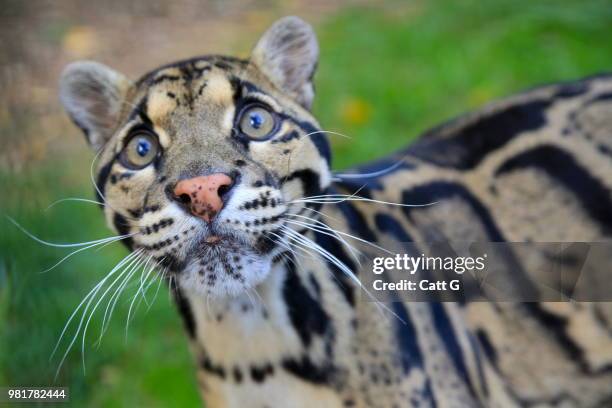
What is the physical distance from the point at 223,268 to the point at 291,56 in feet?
1.69

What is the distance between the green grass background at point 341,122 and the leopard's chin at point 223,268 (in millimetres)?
→ 754

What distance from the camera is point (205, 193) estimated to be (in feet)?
4.48

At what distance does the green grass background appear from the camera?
215 centimetres

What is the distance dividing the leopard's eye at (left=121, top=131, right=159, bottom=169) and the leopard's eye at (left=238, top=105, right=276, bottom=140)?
0.53ft

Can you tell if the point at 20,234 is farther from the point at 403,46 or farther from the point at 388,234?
the point at 403,46

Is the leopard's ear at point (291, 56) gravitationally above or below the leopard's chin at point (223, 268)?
above

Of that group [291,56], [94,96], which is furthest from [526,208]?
[94,96]

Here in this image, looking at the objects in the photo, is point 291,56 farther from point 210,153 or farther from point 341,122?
point 341,122

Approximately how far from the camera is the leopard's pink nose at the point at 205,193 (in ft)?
4.49

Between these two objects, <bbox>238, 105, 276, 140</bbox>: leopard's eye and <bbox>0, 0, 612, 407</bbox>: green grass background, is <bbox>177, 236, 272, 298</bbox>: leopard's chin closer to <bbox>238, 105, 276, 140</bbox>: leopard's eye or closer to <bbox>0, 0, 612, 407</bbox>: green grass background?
<bbox>238, 105, 276, 140</bbox>: leopard's eye

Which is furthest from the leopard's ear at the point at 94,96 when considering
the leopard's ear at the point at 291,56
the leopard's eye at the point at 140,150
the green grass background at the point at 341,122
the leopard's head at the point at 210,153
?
the green grass background at the point at 341,122

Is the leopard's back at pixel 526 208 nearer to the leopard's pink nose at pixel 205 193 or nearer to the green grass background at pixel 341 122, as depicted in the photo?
the leopard's pink nose at pixel 205 193

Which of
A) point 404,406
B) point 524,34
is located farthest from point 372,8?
point 404,406

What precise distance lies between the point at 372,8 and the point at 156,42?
0.90 m
